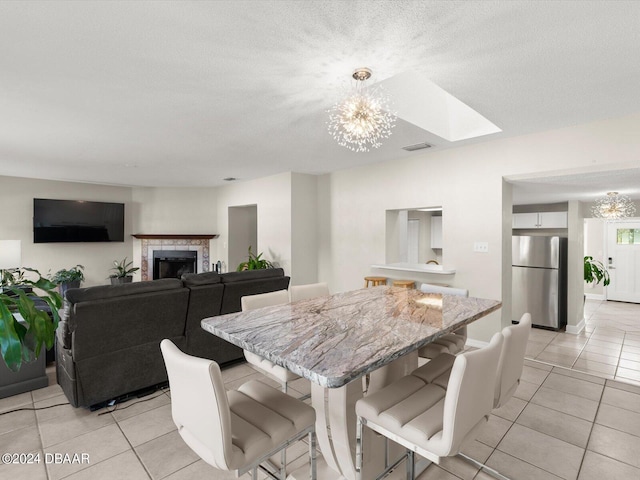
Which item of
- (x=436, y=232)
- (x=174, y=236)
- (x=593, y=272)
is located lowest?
(x=593, y=272)

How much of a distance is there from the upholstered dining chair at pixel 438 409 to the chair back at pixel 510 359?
0.20 metres

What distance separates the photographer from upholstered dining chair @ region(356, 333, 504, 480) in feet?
4.01

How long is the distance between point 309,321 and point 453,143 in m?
3.12

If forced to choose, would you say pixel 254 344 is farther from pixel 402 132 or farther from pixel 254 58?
pixel 402 132

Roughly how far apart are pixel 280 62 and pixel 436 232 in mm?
6371

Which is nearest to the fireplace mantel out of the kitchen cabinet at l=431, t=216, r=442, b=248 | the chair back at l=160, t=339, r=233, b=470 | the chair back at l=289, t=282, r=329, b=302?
the kitchen cabinet at l=431, t=216, r=442, b=248

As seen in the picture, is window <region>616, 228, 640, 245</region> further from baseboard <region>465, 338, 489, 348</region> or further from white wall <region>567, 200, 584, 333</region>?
baseboard <region>465, 338, 489, 348</region>

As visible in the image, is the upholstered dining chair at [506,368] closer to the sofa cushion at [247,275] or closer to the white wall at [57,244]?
the sofa cushion at [247,275]

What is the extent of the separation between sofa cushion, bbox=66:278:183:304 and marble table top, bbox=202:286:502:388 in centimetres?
125

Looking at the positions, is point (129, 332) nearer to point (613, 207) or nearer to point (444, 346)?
point (444, 346)

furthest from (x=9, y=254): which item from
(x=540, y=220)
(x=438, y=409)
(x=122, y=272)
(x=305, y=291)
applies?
(x=540, y=220)

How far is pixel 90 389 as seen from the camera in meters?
2.57

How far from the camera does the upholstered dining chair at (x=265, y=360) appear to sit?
6.88 feet

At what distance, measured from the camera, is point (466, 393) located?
124cm
